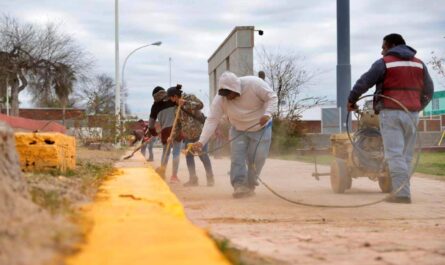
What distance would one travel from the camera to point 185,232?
3.67 metres

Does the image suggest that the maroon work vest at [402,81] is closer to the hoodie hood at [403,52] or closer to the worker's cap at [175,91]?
the hoodie hood at [403,52]

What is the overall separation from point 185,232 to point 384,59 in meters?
5.10

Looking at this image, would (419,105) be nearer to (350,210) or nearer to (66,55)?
(350,210)

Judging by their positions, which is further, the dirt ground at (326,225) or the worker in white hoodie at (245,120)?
the worker in white hoodie at (245,120)

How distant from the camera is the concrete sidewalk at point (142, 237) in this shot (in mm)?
3037

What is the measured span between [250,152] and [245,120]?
44 cm

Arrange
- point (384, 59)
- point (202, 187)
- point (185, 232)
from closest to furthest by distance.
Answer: point (185, 232)
point (384, 59)
point (202, 187)

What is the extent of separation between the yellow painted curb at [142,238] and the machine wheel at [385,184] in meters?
4.53

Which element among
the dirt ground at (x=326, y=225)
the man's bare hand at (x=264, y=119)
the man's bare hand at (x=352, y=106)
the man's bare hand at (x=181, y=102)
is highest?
the man's bare hand at (x=181, y=102)

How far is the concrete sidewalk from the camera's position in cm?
304

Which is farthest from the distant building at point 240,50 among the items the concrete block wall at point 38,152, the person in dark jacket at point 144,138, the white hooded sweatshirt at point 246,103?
the concrete block wall at point 38,152

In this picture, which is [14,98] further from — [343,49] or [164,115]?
[164,115]

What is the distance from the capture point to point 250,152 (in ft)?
29.6

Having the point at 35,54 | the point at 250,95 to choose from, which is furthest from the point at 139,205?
the point at 35,54
